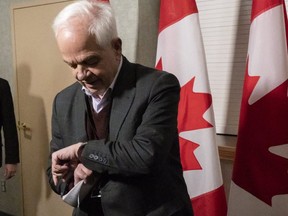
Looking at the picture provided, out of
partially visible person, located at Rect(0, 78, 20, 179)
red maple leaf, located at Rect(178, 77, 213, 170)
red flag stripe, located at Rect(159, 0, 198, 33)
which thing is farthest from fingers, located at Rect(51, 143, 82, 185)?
partially visible person, located at Rect(0, 78, 20, 179)

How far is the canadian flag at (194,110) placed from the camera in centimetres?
161

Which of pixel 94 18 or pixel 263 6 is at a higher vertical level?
pixel 263 6

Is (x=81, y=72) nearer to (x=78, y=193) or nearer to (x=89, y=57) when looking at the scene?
(x=89, y=57)

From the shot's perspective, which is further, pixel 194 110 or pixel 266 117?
pixel 194 110

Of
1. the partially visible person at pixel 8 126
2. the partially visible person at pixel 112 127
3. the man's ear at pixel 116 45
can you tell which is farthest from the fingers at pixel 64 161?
the partially visible person at pixel 8 126

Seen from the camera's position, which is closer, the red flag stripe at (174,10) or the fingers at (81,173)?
the fingers at (81,173)

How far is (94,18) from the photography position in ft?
2.78

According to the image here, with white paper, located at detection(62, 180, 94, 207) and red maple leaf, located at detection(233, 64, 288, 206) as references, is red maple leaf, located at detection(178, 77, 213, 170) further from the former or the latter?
white paper, located at detection(62, 180, 94, 207)

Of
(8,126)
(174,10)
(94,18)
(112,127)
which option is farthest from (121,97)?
(8,126)

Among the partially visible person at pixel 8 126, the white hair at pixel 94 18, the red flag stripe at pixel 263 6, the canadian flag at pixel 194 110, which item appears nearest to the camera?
the white hair at pixel 94 18

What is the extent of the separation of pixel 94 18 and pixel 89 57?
10cm

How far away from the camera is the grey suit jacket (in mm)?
847

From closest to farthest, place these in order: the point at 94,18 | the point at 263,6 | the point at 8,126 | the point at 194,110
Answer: the point at 94,18 < the point at 263,6 < the point at 194,110 < the point at 8,126

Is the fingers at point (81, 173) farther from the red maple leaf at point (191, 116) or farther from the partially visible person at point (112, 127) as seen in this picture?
the red maple leaf at point (191, 116)
